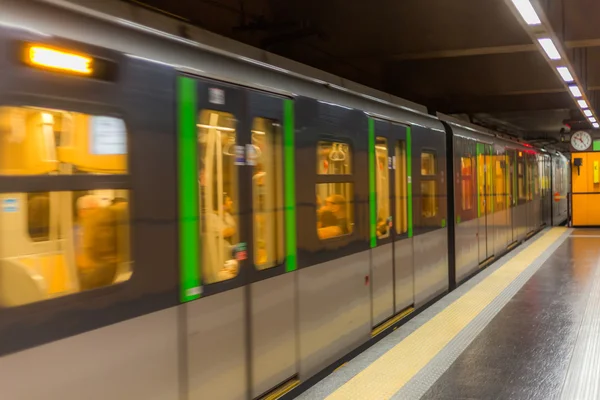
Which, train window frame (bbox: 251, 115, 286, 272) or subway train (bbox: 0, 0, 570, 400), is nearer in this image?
subway train (bbox: 0, 0, 570, 400)

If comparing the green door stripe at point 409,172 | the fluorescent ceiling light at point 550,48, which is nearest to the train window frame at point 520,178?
the fluorescent ceiling light at point 550,48

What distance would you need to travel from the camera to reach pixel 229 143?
3.43 metres

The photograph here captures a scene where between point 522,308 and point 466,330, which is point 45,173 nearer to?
point 466,330

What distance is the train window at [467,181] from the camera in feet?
28.8

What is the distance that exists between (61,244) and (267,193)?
5.42 ft

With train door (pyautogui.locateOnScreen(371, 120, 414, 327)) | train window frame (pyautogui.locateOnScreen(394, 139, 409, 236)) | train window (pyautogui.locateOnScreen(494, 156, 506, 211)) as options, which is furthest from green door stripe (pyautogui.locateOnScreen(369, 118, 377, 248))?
train window (pyautogui.locateOnScreen(494, 156, 506, 211))

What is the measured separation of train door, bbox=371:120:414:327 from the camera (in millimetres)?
5598

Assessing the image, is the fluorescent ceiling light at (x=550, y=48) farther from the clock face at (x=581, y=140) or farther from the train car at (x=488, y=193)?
the clock face at (x=581, y=140)

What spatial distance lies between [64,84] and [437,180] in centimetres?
596

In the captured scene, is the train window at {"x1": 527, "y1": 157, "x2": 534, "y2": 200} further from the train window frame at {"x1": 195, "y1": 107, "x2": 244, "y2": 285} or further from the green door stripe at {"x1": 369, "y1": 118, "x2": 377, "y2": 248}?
the train window frame at {"x1": 195, "y1": 107, "x2": 244, "y2": 285}

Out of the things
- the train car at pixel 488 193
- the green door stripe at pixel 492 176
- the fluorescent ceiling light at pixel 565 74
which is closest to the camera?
the fluorescent ceiling light at pixel 565 74

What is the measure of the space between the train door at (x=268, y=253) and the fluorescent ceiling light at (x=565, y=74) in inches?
213

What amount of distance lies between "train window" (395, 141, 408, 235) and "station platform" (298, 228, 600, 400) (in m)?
1.05

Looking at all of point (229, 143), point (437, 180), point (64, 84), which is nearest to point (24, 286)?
point (64, 84)
